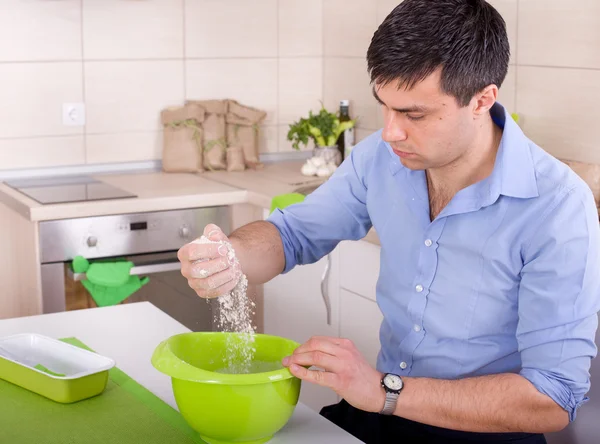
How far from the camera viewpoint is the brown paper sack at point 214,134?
11.4 feet

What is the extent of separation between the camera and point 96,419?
141 centimetres

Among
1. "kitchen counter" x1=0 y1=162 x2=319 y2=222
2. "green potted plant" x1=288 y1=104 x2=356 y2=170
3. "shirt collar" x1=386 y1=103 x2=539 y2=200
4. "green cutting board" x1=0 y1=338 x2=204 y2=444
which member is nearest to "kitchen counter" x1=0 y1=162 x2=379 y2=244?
"kitchen counter" x1=0 y1=162 x2=319 y2=222

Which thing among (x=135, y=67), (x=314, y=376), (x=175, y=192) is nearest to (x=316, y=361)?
(x=314, y=376)

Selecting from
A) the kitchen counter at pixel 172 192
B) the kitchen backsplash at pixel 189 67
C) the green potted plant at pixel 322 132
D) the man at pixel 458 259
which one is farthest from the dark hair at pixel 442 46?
the green potted plant at pixel 322 132

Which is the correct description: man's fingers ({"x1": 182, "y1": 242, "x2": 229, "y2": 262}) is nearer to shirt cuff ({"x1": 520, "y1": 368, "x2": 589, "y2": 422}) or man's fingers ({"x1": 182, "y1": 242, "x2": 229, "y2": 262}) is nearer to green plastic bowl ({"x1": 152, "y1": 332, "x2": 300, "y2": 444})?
green plastic bowl ({"x1": 152, "y1": 332, "x2": 300, "y2": 444})

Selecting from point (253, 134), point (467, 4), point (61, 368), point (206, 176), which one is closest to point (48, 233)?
point (206, 176)

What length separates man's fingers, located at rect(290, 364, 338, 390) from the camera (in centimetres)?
131

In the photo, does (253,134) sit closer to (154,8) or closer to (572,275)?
(154,8)

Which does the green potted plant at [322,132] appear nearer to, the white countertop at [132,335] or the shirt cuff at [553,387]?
the white countertop at [132,335]

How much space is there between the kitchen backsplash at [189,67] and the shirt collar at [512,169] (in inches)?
45.5

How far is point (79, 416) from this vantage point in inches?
55.8

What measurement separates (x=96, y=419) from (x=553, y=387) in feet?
2.32

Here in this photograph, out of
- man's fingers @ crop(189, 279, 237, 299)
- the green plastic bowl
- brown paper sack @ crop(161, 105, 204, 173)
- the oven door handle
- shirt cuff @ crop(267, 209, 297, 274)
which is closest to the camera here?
the green plastic bowl

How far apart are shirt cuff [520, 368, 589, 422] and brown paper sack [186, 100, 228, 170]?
2213mm
